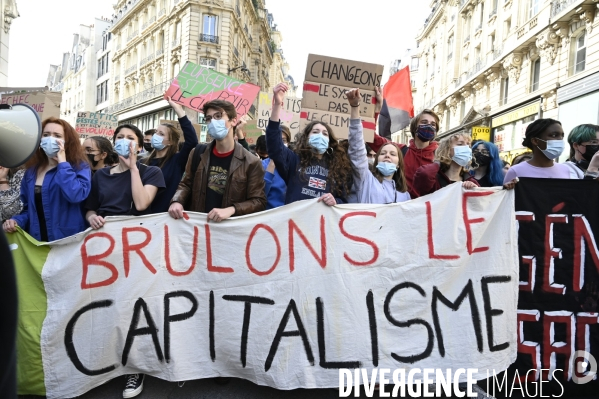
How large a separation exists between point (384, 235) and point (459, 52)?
3457 cm

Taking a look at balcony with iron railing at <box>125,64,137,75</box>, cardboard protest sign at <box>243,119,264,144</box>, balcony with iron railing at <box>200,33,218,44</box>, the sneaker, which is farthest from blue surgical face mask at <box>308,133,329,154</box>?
balcony with iron railing at <box>125,64,137,75</box>

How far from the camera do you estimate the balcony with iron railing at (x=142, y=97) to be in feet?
108

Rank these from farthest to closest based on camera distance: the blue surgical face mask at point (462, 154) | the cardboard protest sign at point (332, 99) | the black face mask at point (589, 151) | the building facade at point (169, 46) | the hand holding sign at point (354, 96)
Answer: the building facade at point (169, 46) < the cardboard protest sign at point (332, 99) < the black face mask at point (589, 151) < the blue surgical face mask at point (462, 154) < the hand holding sign at point (354, 96)

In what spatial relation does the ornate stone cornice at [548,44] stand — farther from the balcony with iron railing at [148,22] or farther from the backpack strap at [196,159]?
the balcony with iron railing at [148,22]

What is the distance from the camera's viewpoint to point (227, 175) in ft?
10.7

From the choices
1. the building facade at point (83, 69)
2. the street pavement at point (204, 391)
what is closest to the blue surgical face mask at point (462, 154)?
the street pavement at point (204, 391)

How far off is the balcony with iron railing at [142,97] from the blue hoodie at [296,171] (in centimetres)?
3051

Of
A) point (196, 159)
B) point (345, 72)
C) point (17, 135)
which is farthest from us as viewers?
point (345, 72)

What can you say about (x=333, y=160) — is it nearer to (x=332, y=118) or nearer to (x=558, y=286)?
(x=332, y=118)

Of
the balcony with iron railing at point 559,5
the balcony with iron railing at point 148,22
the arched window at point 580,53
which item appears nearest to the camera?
the arched window at point 580,53

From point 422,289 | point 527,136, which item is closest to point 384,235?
point 422,289

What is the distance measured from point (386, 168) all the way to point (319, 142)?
1.77 feet

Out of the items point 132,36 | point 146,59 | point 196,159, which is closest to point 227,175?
point 196,159

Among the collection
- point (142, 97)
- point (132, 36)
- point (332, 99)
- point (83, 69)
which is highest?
point (83, 69)
